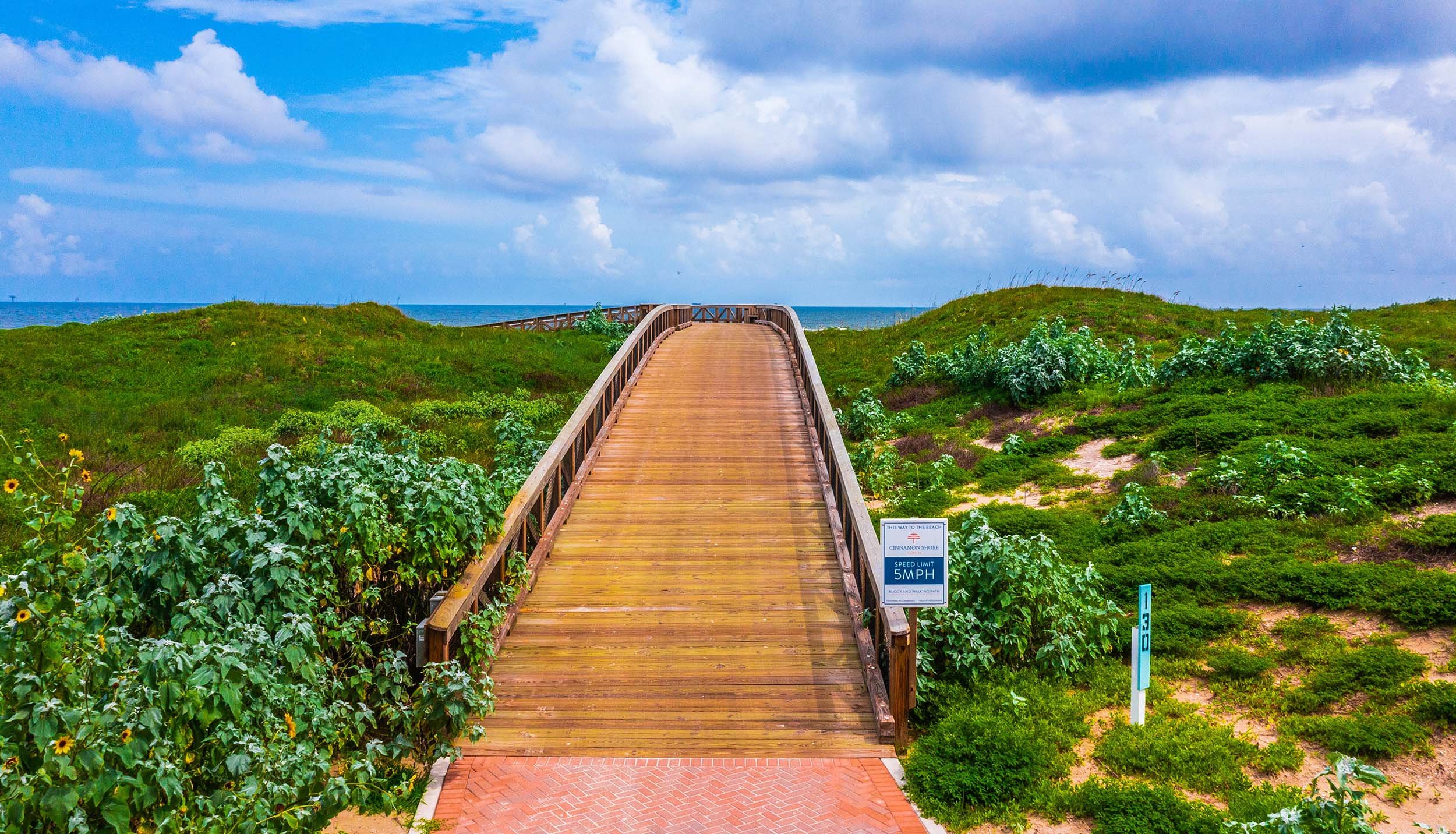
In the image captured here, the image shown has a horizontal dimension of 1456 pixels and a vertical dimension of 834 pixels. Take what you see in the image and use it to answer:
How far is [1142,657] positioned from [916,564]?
5.73 feet

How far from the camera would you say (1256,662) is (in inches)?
295

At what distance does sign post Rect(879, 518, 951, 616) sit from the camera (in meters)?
7.05

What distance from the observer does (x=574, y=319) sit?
137 feet

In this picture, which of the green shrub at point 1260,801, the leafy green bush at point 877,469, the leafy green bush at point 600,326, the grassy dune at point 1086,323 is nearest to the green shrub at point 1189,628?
the green shrub at point 1260,801

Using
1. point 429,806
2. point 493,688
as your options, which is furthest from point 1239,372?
point 429,806

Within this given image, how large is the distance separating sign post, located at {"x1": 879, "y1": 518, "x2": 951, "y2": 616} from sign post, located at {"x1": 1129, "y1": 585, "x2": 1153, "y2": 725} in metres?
1.39

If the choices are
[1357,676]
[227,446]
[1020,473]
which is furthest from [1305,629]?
[227,446]

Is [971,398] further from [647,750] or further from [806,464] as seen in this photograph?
[647,750]

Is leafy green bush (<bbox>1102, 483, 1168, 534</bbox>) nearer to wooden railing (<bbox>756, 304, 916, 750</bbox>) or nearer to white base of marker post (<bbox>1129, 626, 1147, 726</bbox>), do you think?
wooden railing (<bbox>756, 304, 916, 750</bbox>)

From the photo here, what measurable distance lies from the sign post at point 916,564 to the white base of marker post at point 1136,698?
1.39 meters

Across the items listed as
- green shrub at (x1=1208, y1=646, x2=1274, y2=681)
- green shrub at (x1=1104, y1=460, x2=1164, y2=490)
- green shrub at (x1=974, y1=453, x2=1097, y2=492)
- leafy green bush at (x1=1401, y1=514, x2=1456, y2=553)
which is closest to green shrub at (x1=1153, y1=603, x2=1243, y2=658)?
green shrub at (x1=1208, y1=646, x2=1274, y2=681)

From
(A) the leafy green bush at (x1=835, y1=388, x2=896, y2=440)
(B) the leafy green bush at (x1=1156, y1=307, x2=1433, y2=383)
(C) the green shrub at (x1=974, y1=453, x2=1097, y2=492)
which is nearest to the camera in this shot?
(C) the green shrub at (x1=974, y1=453, x2=1097, y2=492)

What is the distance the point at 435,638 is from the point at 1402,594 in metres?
8.26

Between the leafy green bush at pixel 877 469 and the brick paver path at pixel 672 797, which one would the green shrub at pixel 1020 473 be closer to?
the leafy green bush at pixel 877 469
